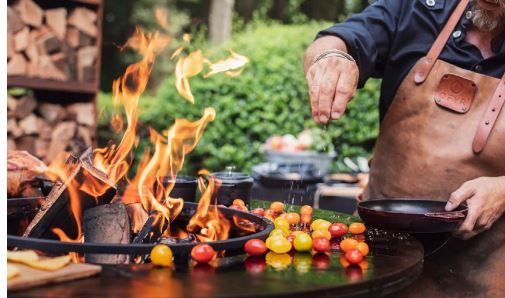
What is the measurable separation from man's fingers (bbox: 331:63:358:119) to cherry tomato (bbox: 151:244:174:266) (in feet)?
2.71

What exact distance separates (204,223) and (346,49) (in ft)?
3.16

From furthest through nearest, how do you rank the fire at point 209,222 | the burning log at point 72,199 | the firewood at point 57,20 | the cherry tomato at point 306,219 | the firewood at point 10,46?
the firewood at point 57,20
the firewood at point 10,46
the cherry tomato at point 306,219
the fire at point 209,222
the burning log at point 72,199

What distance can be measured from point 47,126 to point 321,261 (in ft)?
14.8

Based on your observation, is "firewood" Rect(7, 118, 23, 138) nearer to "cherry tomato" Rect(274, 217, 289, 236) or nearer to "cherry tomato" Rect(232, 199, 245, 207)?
"cherry tomato" Rect(232, 199, 245, 207)

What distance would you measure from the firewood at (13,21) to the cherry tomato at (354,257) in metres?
4.47

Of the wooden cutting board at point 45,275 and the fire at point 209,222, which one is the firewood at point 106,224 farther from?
the wooden cutting board at point 45,275

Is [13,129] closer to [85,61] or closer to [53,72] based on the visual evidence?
[53,72]

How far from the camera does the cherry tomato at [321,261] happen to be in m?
1.81

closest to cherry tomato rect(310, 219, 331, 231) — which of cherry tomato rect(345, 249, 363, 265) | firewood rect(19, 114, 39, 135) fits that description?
cherry tomato rect(345, 249, 363, 265)

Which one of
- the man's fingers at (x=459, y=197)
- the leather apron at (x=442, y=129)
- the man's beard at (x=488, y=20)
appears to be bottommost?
the man's fingers at (x=459, y=197)

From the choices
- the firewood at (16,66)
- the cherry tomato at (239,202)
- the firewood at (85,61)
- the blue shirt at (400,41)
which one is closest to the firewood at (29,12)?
the firewood at (16,66)

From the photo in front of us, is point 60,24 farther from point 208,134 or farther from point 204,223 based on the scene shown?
point 204,223

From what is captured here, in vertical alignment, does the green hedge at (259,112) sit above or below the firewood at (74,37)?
below

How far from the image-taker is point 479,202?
2.29 m
